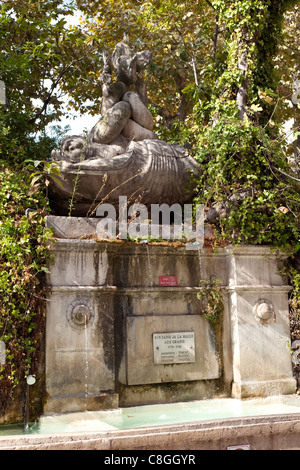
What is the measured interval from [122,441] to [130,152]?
3.55m

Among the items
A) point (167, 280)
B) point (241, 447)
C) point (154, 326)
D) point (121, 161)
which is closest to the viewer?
point (241, 447)

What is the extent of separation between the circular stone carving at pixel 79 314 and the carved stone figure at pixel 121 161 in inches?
46.7

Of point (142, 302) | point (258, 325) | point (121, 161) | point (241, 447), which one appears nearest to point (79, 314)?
point (142, 302)

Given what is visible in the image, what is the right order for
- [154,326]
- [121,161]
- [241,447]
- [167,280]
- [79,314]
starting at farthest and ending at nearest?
[121,161] → [167,280] → [154,326] → [79,314] → [241,447]

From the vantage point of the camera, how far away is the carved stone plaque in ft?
18.3

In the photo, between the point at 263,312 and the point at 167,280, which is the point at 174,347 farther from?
the point at 263,312

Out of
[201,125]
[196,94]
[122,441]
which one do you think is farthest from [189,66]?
[122,441]

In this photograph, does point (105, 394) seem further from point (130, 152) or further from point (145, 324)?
point (130, 152)

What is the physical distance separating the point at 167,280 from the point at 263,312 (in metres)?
1.24

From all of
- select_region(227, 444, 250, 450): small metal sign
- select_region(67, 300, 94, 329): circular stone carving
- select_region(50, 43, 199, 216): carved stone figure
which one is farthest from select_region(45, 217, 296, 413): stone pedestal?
select_region(227, 444, 250, 450): small metal sign

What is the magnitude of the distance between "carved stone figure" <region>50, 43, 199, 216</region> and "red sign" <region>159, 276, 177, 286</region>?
1.03 m

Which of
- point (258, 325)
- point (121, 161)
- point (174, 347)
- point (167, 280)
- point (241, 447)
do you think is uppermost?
point (121, 161)

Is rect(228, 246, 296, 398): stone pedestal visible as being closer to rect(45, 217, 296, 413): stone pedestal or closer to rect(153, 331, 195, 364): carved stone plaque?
rect(45, 217, 296, 413): stone pedestal

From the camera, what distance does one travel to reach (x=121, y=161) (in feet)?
19.5
